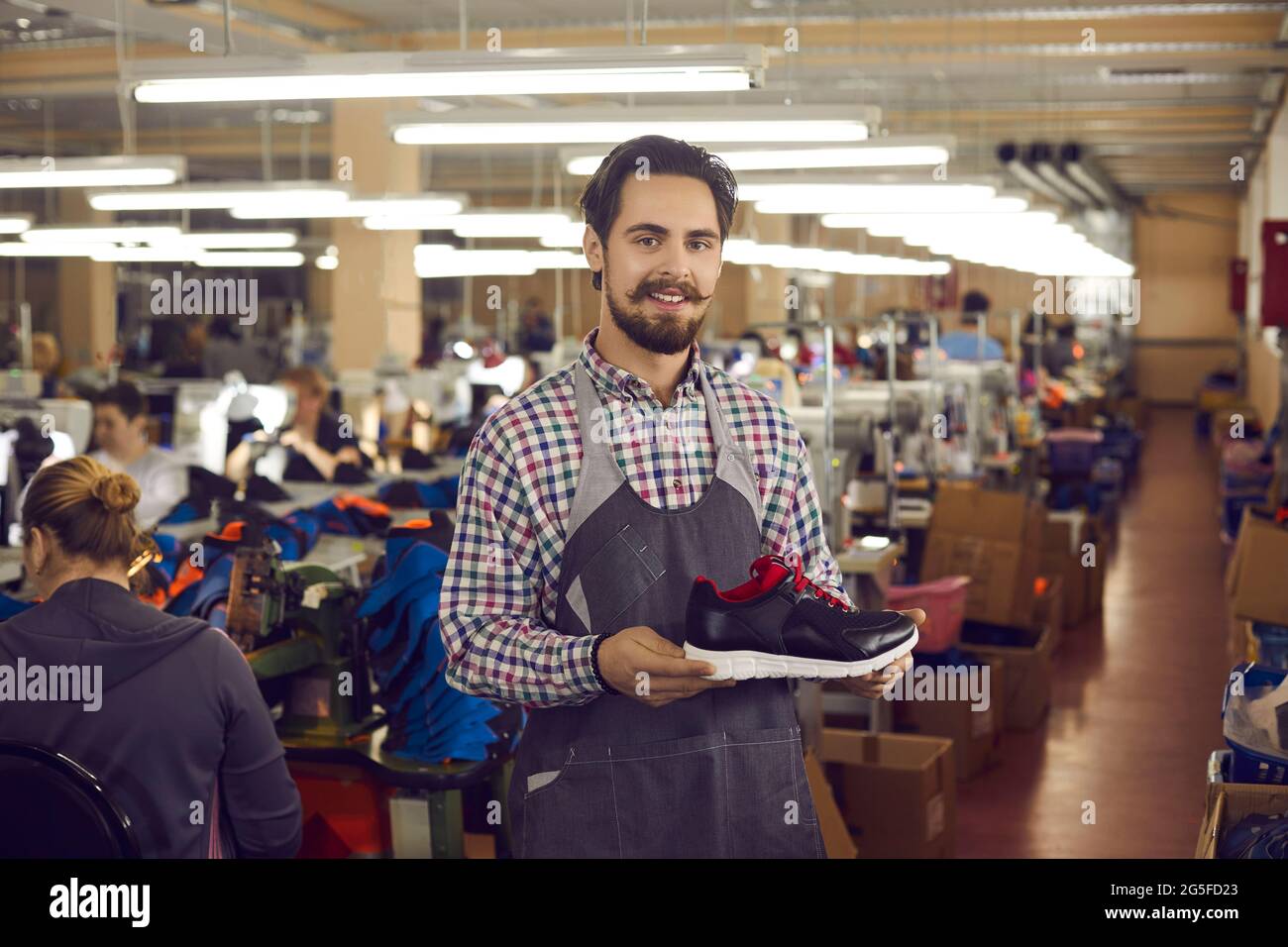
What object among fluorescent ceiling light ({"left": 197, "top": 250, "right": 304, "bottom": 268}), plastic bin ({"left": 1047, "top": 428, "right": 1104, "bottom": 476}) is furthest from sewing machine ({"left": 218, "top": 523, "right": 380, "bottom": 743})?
fluorescent ceiling light ({"left": 197, "top": 250, "right": 304, "bottom": 268})

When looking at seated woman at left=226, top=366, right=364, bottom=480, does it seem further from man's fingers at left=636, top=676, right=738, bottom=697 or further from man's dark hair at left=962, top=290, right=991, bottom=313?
man's fingers at left=636, top=676, right=738, bottom=697

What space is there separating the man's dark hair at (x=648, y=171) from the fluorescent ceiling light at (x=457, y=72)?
52.8 inches

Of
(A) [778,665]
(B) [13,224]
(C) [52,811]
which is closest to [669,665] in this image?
(A) [778,665]

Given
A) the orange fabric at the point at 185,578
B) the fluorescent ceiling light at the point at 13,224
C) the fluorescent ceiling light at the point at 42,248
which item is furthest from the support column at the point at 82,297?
the orange fabric at the point at 185,578

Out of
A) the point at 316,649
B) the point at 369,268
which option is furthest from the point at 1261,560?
the point at 369,268

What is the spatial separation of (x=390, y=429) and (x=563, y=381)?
31.1 ft

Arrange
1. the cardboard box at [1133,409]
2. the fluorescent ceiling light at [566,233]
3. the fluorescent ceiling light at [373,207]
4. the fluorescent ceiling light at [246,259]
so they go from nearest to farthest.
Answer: the fluorescent ceiling light at [373,207]
the fluorescent ceiling light at [566,233]
the fluorescent ceiling light at [246,259]
the cardboard box at [1133,409]

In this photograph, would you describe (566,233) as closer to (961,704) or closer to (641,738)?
(961,704)

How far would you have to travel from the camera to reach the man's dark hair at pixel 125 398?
5.92 metres

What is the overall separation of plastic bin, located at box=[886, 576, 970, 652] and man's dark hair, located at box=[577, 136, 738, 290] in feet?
12.4

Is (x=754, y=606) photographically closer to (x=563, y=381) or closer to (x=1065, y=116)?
(x=563, y=381)

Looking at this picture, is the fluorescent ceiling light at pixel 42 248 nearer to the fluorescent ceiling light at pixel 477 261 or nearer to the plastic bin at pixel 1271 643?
the fluorescent ceiling light at pixel 477 261

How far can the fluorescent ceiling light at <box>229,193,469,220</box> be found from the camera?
307 inches

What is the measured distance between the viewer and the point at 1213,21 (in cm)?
1003
